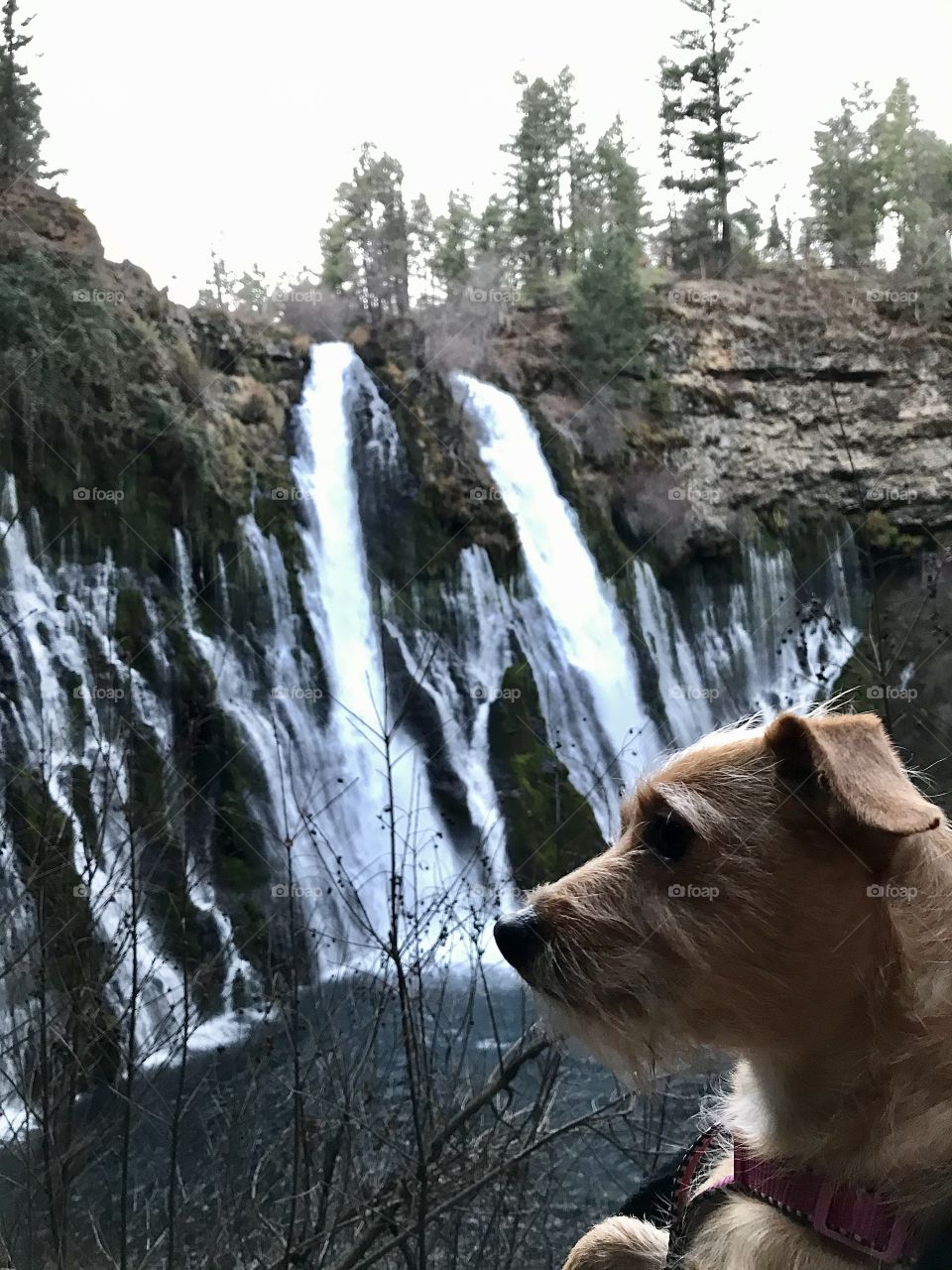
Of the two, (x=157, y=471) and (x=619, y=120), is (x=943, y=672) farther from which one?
(x=157, y=471)

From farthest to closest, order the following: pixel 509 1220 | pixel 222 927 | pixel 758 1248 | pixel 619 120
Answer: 1. pixel 619 120
2. pixel 222 927
3. pixel 509 1220
4. pixel 758 1248

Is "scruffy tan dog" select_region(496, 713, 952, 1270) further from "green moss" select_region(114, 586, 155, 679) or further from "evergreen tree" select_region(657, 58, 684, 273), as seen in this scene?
"evergreen tree" select_region(657, 58, 684, 273)

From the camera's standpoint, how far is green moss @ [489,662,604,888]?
631 centimetres

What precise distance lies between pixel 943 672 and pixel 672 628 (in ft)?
6.82

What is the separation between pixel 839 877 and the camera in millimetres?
1010

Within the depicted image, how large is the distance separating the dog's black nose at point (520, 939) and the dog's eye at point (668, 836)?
15 centimetres

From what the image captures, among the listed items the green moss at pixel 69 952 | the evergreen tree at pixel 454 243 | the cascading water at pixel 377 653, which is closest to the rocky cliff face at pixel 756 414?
the cascading water at pixel 377 653

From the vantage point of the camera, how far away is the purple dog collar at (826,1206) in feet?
2.91

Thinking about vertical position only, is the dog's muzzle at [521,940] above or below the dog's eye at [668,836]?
below

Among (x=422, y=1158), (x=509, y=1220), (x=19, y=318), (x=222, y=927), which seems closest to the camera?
(x=422, y=1158)

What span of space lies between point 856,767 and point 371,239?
25.3ft

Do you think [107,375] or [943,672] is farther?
[943,672]

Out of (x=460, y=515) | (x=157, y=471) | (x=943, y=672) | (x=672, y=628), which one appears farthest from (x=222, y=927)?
(x=943, y=672)

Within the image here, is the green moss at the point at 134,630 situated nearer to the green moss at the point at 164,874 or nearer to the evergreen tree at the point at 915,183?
the green moss at the point at 164,874
